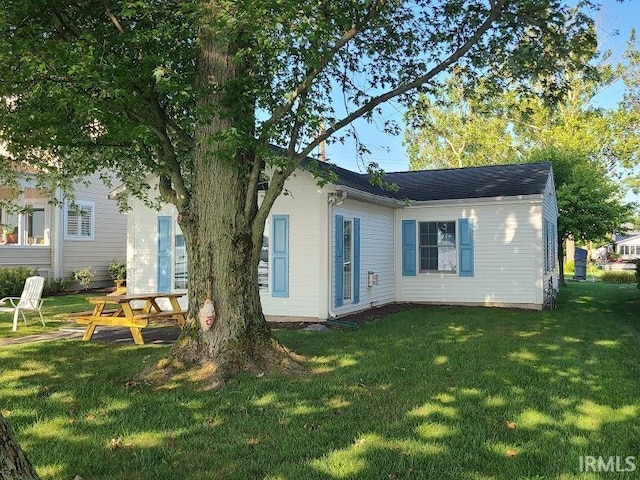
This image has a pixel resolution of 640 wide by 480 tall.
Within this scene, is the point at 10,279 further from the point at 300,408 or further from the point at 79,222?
the point at 300,408

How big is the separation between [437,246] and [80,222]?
38.6ft

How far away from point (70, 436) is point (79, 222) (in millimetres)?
15422

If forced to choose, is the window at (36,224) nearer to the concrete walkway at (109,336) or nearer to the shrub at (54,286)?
the shrub at (54,286)

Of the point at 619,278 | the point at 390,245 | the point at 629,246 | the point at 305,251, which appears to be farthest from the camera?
the point at 629,246

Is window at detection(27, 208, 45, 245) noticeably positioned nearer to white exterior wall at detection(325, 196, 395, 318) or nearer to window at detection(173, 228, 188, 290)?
window at detection(173, 228, 188, 290)

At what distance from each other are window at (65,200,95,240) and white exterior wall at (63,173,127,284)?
0.48 ft

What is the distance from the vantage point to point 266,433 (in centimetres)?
416

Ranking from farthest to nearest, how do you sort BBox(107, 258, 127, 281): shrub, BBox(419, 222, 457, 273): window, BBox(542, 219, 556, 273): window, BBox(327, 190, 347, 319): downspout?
BBox(107, 258, 127, 281): shrub → BBox(542, 219, 556, 273): window → BBox(419, 222, 457, 273): window → BBox(327, 190, 347, 319): downspout

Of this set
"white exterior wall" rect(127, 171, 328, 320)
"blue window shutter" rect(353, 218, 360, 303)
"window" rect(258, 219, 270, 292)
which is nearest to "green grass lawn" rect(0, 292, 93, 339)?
"window" rect(258, 219, 270, 292)

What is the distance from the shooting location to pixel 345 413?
463 cm

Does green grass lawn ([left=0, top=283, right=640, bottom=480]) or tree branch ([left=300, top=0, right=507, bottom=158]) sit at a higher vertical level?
tree branch ([left=300, top=0, right=507, bottom=158])

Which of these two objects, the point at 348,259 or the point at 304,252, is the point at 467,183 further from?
the point at 304,252
